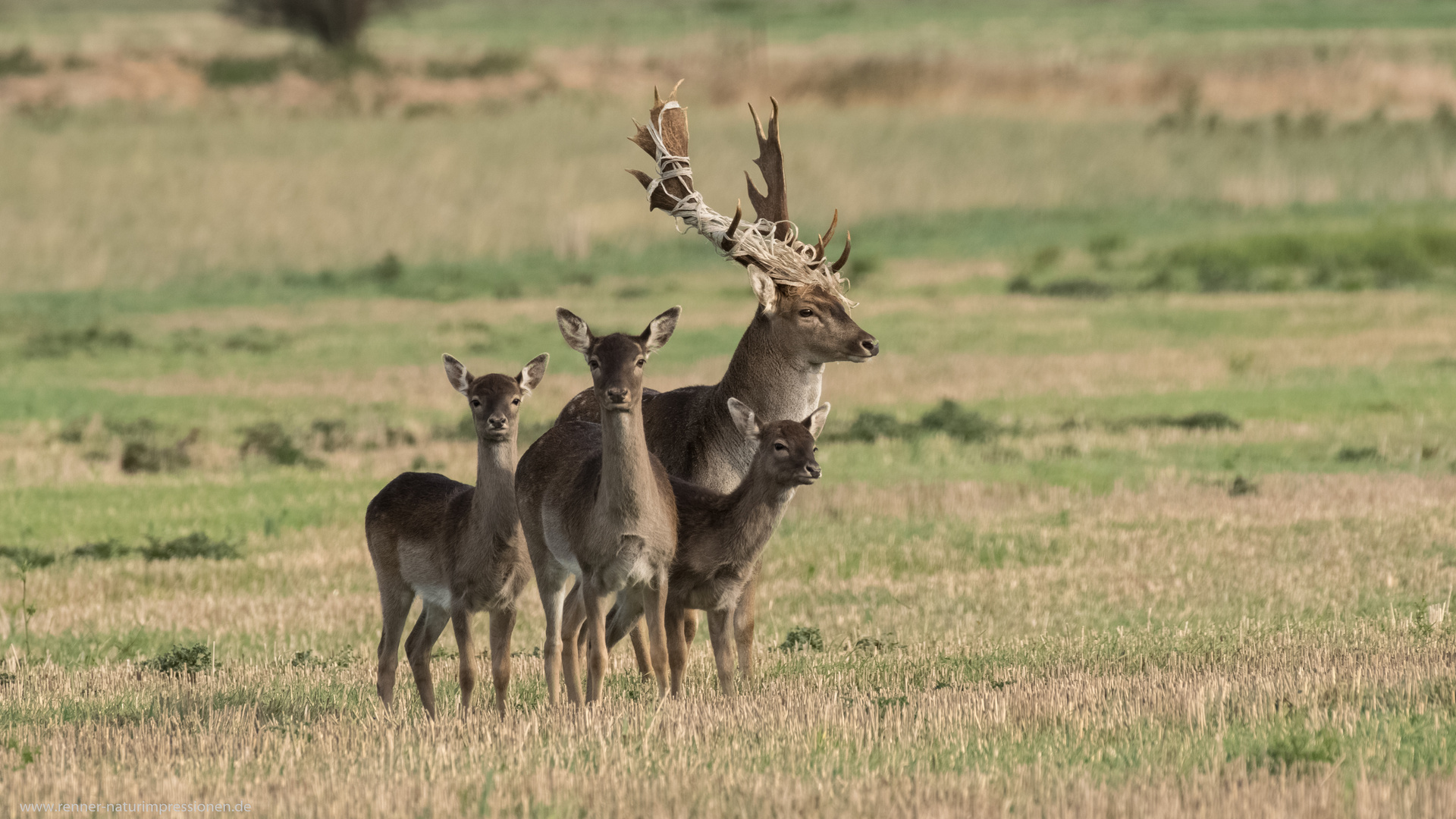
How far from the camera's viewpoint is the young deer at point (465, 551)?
34.6 feet

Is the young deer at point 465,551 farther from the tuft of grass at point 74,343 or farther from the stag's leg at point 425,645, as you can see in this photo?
the tuft of grass at point 74,343

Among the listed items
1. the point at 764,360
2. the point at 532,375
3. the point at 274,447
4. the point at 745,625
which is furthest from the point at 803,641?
the point at 274,447

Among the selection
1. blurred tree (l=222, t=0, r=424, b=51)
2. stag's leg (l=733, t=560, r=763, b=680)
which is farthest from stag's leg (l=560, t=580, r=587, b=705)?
blurred tree (l=222, t=0, r=424, b=51)

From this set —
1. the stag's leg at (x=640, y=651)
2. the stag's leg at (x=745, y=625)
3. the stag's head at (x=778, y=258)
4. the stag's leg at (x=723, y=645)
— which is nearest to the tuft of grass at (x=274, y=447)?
the stag's head at (x=778, y=258)

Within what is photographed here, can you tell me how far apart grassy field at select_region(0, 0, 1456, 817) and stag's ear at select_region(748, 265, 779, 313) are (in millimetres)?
2184

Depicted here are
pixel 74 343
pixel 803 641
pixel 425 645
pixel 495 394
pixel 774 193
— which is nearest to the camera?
pixel 495 394

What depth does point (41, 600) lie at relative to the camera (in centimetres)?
1508

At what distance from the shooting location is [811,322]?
1186 centimetres

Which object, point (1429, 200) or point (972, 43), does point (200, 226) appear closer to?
point (1429, 200)

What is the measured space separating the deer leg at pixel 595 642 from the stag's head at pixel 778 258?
7.59ft

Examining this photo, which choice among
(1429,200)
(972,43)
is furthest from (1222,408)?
(972,43)

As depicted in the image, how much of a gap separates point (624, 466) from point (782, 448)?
0.90 m

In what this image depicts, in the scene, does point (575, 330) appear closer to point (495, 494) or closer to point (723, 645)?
point (495, 494)

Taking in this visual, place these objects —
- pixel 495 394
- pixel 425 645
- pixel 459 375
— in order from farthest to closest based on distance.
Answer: pixel 425 645, pixel 459 375, pixel 495 394
